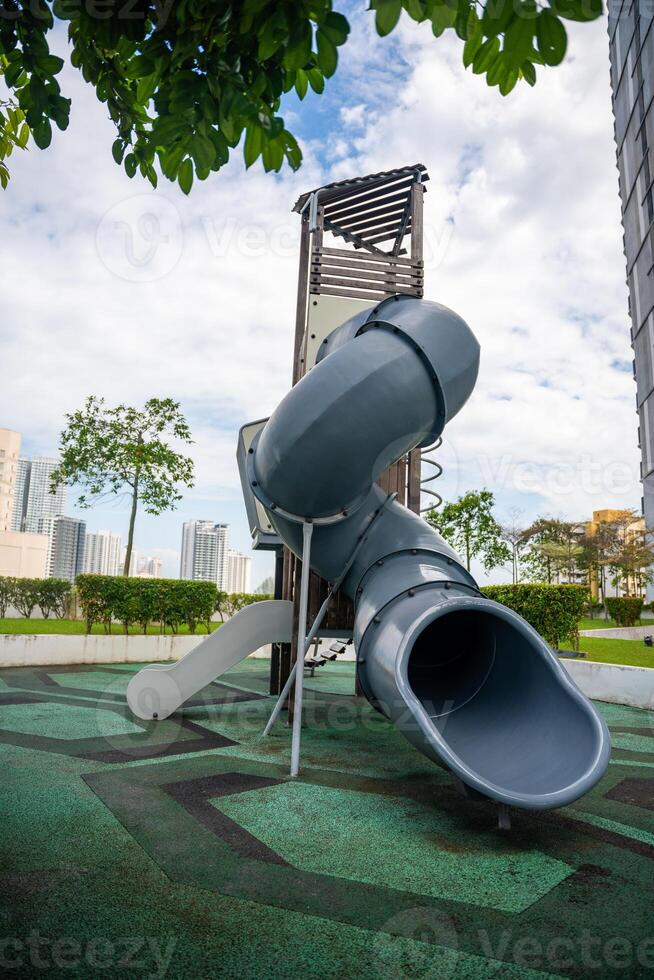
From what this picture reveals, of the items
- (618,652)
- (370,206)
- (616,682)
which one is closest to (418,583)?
(616,682)

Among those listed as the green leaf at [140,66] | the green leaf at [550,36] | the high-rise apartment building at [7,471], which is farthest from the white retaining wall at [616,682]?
the high-rise apartment building at [7,471]

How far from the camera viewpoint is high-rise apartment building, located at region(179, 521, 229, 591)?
2462 inches

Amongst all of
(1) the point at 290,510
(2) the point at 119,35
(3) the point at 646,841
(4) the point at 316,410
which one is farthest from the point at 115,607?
(2) the point at 119,35

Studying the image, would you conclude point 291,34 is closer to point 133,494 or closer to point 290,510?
point 290,510

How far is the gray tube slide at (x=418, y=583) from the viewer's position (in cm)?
379

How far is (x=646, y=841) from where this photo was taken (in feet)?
11.8

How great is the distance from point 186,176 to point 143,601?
498 inches

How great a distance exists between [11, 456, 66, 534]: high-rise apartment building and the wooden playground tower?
278 feet

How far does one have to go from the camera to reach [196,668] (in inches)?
276

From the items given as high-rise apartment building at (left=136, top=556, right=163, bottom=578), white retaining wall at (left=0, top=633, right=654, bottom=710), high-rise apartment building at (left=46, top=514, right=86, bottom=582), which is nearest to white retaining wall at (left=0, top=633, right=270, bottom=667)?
white retaining wall at (left=0, top=633, right=654, bottom=710)

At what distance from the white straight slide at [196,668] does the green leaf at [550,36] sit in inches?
237

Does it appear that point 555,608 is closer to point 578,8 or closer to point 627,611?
point 578,8

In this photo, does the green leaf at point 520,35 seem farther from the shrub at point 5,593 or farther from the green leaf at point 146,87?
the shrub at point 5,593

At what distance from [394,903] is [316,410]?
2.90 metres
